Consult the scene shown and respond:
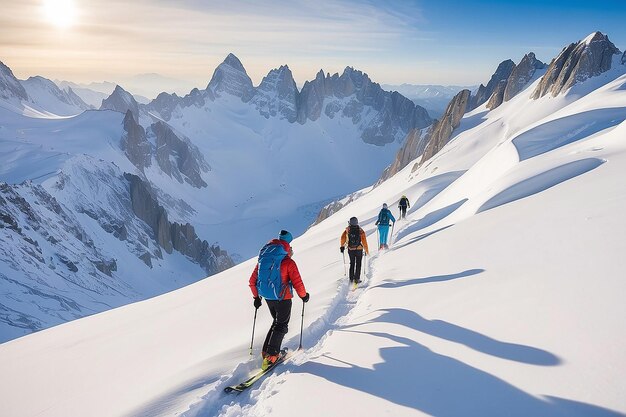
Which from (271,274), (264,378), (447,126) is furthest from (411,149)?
(264,378)

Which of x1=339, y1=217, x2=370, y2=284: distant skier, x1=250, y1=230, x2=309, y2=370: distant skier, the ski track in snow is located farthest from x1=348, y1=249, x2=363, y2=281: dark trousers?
x1=250, y1=230, x2=309, y2=370: distant skier

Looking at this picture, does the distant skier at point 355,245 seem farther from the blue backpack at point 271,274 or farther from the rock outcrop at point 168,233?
the rock outcrop at point 168,233

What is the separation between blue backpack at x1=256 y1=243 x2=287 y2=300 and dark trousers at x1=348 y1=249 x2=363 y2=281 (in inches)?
209

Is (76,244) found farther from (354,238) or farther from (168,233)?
(354,238)

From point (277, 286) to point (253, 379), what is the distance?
5.27 feet

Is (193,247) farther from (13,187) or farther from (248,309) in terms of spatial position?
(248,309)

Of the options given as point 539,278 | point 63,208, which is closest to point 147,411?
point 539,278

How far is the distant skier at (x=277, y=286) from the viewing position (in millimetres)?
7543

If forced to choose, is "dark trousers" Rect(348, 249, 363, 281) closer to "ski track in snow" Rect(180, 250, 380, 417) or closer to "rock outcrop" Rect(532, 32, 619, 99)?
"ski track in snow" Rect(180, 250, 380, 417)

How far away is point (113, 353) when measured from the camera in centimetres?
1058

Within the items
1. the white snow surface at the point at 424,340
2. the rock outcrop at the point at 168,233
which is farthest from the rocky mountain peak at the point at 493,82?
the white snow surface at the point at 424,340

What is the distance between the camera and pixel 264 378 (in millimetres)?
7004

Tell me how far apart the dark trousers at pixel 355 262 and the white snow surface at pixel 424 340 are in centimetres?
33

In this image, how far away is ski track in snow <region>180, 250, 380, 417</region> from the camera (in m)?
6.10
